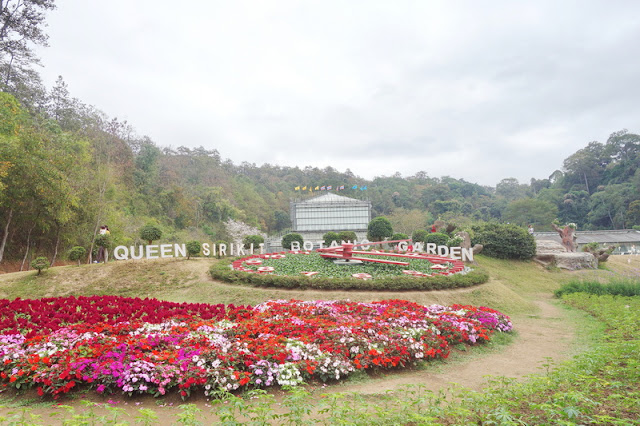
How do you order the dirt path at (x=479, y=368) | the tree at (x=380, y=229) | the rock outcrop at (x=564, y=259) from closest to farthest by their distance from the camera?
the dirt path at (x=479, y=368), the rock outcrop at (x=564, y=259), the tree at (x=380, y=229)

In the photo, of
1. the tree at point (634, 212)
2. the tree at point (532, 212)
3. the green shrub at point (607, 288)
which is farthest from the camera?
the tree at point (532, 212)

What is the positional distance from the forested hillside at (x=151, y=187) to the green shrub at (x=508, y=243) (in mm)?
18028

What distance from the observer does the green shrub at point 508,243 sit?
63.4 ft

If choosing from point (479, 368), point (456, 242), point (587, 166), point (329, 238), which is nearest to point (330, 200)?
point (329, 238)

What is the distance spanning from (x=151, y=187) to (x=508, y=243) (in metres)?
30.2

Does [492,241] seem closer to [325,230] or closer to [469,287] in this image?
[469,287]

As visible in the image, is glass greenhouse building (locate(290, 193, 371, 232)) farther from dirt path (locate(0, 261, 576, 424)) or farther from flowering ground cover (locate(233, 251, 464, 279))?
dirt path (locate(0, 261, 576, 424))

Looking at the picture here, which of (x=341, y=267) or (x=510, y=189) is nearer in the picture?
(x=341, y=267)

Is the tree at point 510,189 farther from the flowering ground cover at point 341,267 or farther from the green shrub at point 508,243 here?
the flowering ground cover at point 341,267

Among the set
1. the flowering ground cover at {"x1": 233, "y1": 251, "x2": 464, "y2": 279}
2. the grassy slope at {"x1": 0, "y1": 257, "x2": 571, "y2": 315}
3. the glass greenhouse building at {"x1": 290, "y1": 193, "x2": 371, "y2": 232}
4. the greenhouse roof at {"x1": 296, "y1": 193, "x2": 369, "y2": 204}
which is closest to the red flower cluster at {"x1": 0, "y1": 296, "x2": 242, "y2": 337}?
the grassy slope at {"x1": 0, "y1": 257, "x2": 571, "y2": 315}

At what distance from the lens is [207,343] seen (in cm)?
466

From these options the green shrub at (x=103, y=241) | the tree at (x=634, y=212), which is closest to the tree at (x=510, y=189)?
the tree at (x=634, y=212)

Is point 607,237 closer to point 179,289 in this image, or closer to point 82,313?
point 179,289

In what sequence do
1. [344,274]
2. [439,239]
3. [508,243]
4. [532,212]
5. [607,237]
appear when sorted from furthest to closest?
[532,212], [607,237], [508,243], [439,239], [344,274]
